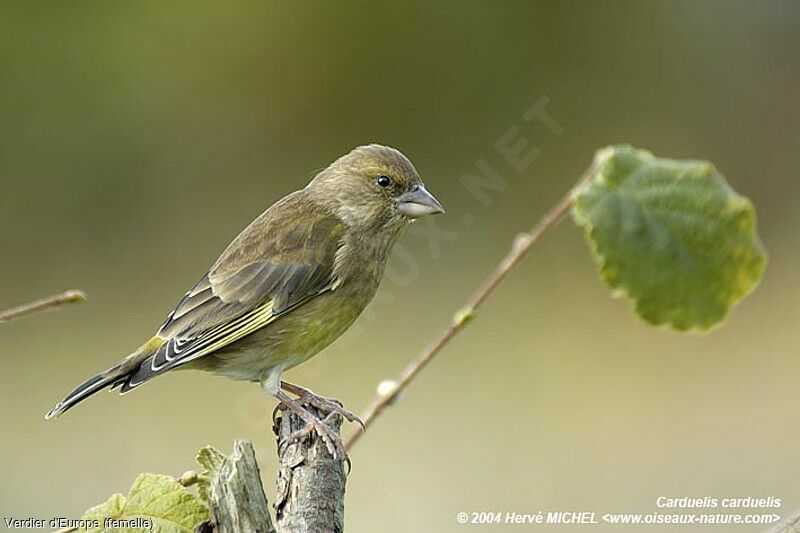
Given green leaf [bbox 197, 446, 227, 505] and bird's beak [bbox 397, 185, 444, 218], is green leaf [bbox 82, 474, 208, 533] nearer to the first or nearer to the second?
A: green leaf [bbox 197, 446, 227, 505]

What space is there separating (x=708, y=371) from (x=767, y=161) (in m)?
2.85

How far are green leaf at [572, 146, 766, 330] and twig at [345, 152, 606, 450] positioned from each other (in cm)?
2

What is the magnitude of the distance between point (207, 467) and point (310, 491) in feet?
1.05

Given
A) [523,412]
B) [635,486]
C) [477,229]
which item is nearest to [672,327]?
[635,486]

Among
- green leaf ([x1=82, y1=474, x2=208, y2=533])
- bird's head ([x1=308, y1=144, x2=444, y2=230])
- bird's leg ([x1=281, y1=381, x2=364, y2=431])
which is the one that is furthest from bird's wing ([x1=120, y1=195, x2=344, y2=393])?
green leaf ([x1=82, y1=474, x2=208, y2=533])

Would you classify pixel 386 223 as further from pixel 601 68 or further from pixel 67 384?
pixel 601 68

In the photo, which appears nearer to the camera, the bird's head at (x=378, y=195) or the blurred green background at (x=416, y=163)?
the bird's head at (x=378, y=195)

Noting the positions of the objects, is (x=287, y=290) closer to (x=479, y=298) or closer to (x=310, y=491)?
(x=310, y=491)

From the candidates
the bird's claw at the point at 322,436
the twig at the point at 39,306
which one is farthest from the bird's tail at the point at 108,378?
the twig at the point at 39,306

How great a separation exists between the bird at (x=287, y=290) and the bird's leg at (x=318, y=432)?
0.16 metres

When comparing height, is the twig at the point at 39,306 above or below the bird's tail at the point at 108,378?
below

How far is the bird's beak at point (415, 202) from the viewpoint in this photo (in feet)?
13.5

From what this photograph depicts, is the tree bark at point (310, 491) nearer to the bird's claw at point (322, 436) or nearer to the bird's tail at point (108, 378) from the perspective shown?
the bird's claw at point (322, 436)

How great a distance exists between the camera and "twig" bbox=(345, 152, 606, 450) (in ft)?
6.22
